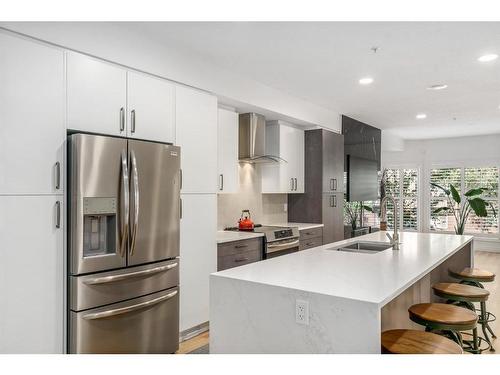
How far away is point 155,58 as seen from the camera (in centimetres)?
306

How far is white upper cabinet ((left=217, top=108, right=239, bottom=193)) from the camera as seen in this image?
13.1ft

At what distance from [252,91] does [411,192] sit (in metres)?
6.60

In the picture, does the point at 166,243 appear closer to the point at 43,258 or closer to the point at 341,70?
the point at 43,258

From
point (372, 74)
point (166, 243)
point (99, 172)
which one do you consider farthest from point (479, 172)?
point (99, 172)

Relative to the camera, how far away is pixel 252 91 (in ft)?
13.7

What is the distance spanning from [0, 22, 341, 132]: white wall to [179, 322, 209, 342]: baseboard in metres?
2.13

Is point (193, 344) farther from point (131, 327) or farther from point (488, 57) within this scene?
point (488, 57)

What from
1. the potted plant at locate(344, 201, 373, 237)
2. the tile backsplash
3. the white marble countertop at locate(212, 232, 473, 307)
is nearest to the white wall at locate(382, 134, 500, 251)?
the potted plant at locate(344, 201, 373, 237)

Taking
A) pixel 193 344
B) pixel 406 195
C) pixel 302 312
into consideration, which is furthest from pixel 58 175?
pixel 406 195

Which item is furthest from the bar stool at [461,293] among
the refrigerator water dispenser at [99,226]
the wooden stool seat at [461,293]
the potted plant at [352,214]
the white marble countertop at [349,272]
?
the potted plant at [352,214]

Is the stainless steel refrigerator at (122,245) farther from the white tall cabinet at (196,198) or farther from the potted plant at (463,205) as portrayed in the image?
the potted plant at (463,205)

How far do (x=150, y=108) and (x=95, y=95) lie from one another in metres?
0.47

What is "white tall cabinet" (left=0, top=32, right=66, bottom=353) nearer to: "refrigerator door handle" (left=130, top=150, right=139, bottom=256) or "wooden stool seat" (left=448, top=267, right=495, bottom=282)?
"refrigerator door handle" (left=130, top=150, right=139, bottom=256)

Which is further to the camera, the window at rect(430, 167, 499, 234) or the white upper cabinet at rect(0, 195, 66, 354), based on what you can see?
the window at rect(430, 167, 499, 234)
